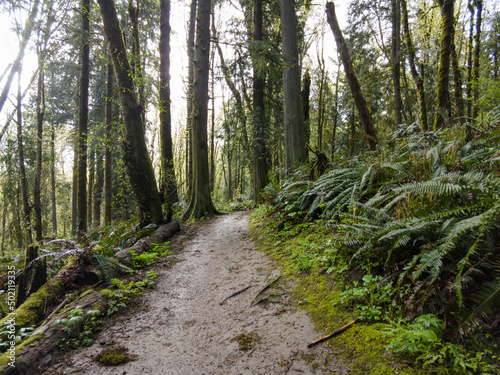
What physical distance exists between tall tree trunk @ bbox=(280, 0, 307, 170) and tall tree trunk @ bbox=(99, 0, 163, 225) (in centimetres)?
396

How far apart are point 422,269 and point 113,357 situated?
2689 millimetres

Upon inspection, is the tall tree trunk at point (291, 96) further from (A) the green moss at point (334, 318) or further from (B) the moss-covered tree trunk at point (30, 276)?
(B) the moss-covered tree trunk at point (30, 276)

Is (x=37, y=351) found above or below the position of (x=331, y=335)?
below

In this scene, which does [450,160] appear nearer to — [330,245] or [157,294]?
[330,245]

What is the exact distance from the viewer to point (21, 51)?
11.0m

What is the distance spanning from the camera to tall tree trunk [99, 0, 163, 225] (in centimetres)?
639

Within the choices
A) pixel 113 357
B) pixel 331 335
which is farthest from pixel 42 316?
pixel 331 335

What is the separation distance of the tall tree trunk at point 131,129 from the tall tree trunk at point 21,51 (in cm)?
722

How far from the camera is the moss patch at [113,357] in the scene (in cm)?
232

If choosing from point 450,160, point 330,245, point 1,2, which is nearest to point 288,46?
point 450,160

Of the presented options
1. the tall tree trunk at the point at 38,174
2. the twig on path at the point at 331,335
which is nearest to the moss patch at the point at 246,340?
the twig on path at the point at 331,335

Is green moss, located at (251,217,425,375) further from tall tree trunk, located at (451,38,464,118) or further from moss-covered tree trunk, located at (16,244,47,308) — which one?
tall tree trunk, located at (451,38,464,118)

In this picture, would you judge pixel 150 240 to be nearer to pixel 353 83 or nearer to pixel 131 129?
pixel 131 129

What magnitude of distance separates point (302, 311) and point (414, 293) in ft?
3.50
